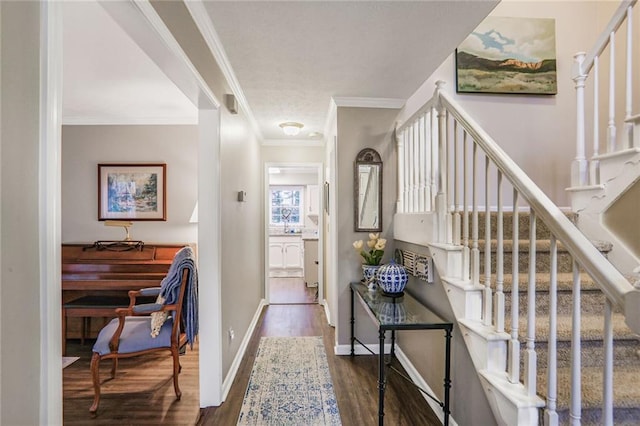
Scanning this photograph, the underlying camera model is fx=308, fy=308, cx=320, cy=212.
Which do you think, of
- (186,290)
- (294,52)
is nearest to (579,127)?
(294,52)

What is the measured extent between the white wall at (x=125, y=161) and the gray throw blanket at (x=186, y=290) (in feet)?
4.95

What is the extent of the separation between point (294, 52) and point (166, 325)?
224 centimetres

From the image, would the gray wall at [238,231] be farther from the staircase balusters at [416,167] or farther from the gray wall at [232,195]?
the staircase balusters at [416,167]

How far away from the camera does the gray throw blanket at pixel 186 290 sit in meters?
2.34

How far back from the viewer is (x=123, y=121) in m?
3.79

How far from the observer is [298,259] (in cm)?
724

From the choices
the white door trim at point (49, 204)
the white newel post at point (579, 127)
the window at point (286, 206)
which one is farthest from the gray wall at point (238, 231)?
the window at point (286, 206)

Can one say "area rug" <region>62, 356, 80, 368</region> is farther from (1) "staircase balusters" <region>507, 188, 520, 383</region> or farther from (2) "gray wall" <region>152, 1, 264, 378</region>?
(1) "staircase balusters" <region>507, 188, 520, 383</region>

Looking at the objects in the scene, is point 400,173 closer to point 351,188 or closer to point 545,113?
point 351,188

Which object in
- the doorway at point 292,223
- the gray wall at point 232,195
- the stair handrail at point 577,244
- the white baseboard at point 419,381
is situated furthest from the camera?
the doorway at point 292,223

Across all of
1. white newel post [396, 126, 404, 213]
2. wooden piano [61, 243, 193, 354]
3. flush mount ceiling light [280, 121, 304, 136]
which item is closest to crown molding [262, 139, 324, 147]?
flush mount ceiling light [280, 121, 304, 136]

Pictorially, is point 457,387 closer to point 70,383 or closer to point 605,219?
point 605,219

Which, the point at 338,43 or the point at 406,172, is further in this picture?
the point at 406,172

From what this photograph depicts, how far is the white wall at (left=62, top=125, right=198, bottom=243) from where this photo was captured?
148 inches
